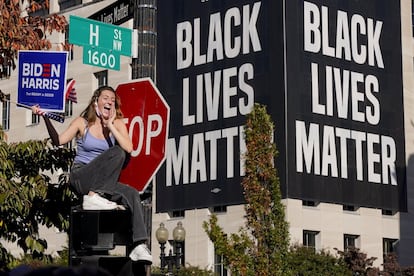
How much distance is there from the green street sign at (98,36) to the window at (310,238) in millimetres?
44060

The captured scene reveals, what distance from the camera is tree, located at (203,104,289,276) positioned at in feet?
104

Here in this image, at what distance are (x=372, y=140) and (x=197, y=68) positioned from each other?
9824 mm

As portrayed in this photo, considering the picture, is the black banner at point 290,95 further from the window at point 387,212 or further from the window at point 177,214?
the window at point 177,214

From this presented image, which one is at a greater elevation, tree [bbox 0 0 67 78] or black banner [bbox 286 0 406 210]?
black banner [bbox 286 0 406 210]

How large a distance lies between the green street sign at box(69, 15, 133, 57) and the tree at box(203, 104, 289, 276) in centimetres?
2062

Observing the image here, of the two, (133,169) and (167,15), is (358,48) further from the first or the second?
(133,169)

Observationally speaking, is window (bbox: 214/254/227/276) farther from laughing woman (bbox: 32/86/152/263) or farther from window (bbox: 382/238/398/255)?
laughing woman (bbox: 32/86/152/263)

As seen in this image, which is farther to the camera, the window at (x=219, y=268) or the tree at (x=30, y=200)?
the window at (x=219, y=268)

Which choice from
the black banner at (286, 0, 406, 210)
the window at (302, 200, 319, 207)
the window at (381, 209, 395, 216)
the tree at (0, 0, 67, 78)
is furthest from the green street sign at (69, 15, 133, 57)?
the window at (381, 209, 395, 216)

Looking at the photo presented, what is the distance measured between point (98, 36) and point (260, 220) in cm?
2162

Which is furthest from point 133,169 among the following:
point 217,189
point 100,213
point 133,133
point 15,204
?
point 217,189

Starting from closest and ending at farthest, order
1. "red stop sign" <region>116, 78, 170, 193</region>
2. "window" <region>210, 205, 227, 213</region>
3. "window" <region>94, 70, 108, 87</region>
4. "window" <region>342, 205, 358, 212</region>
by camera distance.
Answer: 1. "red stop sign" <region>116, 78, 170, 193</region>
2. "window" <region>210, 205, 227, 213</region>
3. "window" <region>342, 205, 358, 212</region>
4. "window" <region>94, 70, 108, 87</region>

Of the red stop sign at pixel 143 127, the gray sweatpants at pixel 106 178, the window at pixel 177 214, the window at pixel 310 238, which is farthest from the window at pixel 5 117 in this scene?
the gray sweatpants at pixel 106 178

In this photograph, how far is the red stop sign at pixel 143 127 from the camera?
9.18 m
